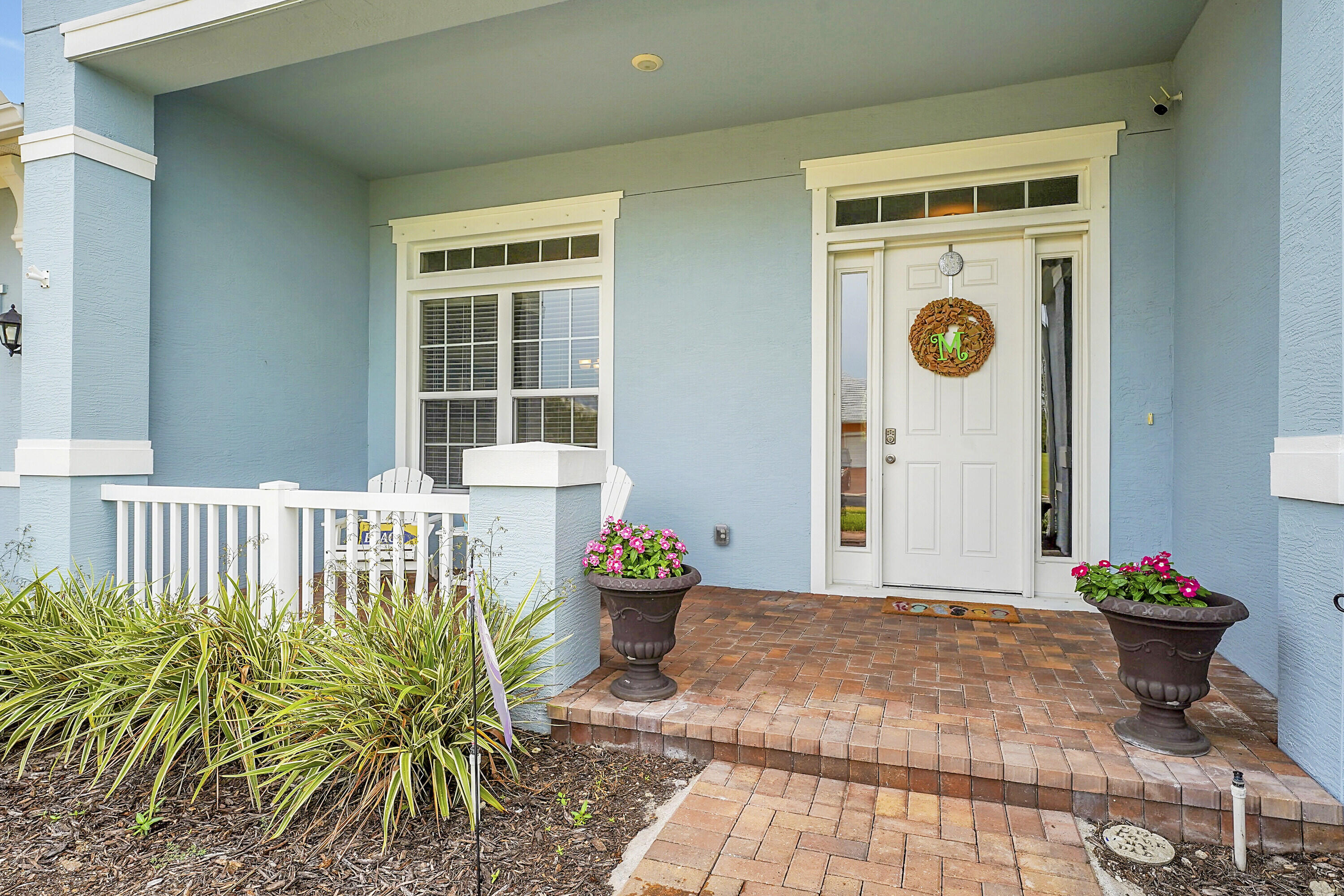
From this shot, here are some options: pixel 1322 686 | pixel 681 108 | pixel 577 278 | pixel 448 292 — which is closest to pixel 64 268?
pixel 448 292

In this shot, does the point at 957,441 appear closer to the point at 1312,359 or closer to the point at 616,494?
the point at 616,494

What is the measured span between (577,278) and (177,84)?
2.26 m

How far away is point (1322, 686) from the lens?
1810 millimetres

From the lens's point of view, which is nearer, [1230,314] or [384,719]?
[384,719]

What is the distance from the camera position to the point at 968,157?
386 cm

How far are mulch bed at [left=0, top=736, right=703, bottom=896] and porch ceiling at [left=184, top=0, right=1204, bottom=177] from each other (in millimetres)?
3167

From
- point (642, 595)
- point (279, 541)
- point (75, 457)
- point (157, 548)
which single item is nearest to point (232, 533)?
point (279, 541)

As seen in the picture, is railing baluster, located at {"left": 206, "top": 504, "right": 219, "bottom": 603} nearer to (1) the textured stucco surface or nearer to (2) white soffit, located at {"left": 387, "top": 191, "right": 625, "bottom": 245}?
(1) the textured stucco surface

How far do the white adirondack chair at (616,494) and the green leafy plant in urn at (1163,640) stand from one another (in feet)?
7.78

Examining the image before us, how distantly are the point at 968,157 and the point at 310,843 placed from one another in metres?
4.20

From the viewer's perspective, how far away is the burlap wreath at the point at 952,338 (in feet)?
12.9

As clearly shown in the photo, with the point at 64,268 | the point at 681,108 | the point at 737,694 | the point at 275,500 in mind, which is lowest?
the point at 737,694

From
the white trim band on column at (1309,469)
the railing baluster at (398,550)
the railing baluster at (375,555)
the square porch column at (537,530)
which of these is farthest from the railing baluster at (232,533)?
the white trim band on column at (1309,469)

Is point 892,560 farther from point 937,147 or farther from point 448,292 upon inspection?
point 448,292
